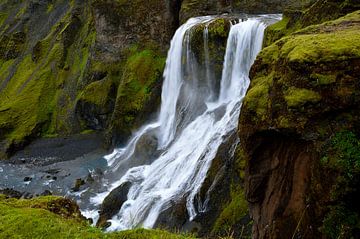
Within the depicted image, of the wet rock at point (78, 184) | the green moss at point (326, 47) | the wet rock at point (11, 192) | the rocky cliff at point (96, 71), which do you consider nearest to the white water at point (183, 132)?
the wet rock at point (78, 184)

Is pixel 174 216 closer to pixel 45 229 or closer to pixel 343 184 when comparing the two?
pixel 343 184

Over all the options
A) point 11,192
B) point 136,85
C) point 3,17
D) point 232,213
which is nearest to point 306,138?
point 232,213

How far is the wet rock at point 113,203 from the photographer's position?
19703 millimetres

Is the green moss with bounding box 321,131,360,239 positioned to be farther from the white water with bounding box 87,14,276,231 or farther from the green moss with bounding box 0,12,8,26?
the green moss with bounding box 0,12,8,26

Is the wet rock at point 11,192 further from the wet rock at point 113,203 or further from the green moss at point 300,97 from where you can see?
the green moss at point 300,97

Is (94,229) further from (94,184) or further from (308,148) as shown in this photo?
(94,184)

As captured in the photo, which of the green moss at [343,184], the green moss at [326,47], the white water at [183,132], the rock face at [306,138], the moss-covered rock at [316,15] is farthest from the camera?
the white water at [183,132]

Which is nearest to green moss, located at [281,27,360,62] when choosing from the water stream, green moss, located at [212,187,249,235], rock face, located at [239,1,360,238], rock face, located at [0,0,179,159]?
rock face, located at [239,1,360,238]

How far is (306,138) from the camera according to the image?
8023 mm

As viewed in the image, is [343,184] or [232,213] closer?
[343,184]

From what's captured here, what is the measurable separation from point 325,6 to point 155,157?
1431 cm

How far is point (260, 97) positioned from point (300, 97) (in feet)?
5.44

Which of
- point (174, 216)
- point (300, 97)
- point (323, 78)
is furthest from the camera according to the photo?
point (174, 216)

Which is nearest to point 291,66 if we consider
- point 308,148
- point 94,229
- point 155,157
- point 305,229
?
point 308,148
